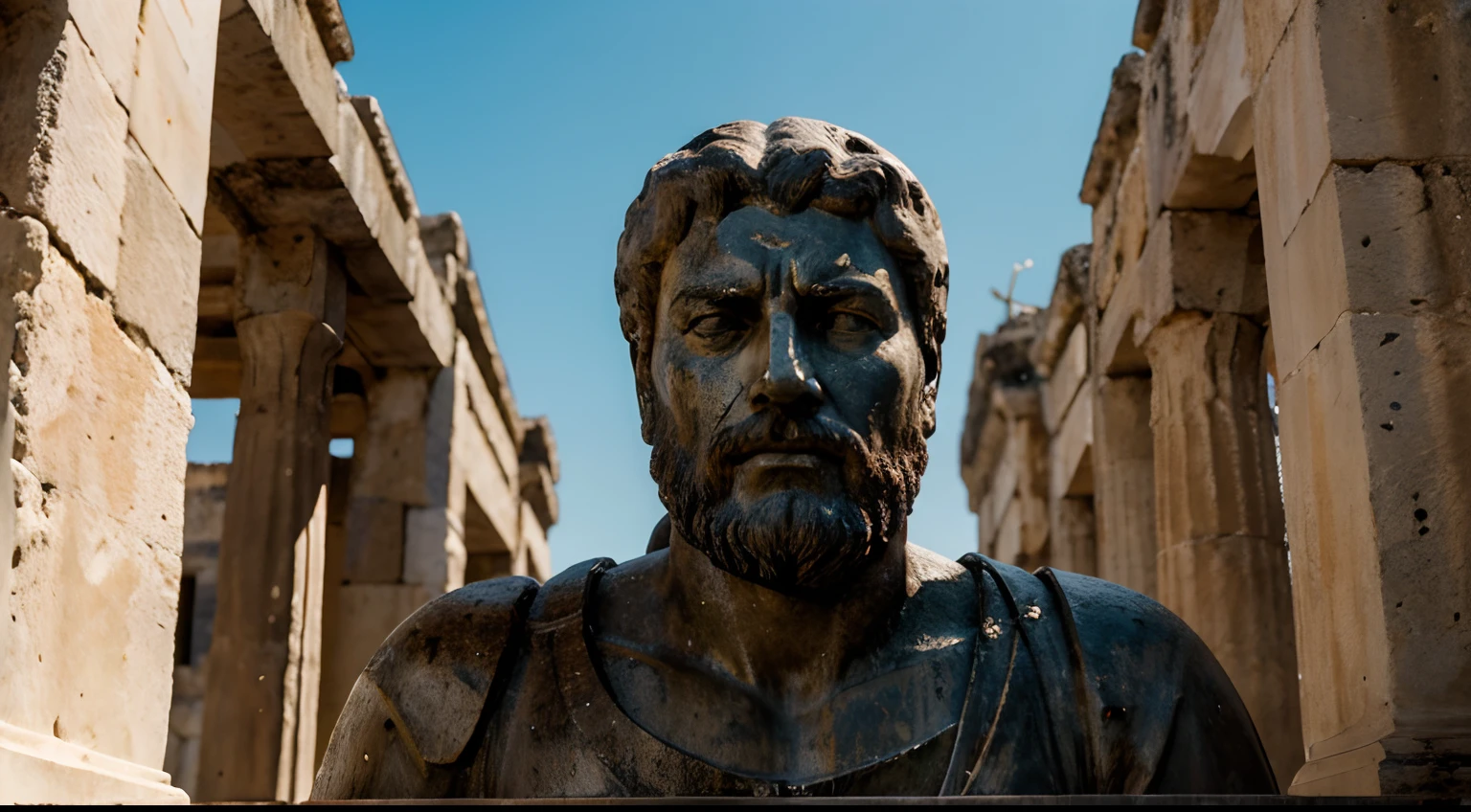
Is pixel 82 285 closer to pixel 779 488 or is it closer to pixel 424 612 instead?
pixel 424 612

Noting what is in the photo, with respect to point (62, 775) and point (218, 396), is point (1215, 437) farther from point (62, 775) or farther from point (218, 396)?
point (218, 396)

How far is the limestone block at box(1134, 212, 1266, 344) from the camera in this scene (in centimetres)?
916

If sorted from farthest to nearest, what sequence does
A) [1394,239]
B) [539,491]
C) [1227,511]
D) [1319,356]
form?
[539,491], [1227,511], [1319,356], [1394,239]

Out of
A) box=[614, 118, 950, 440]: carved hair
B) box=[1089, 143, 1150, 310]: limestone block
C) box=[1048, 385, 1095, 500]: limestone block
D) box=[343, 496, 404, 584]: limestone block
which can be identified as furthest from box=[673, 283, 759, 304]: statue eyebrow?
box=[1048, 385, 1095, 500]: limestone block

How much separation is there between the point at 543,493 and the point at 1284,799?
51.0ft

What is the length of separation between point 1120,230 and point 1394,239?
19.1 feet

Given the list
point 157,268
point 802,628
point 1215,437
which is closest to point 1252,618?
point 1215,437

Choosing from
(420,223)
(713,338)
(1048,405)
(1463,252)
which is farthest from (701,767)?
(1048,405)

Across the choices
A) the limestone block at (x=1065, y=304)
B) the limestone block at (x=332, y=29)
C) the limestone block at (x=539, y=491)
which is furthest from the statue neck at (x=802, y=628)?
the limestone block at (x=539, y=491)

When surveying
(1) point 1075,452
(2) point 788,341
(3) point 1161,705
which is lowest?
(3) point 1161,705

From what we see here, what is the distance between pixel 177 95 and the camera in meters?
5.90

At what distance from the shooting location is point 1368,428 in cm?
490

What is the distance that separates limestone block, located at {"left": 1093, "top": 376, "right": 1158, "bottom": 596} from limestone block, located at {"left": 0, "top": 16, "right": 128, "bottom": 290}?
25.4ft

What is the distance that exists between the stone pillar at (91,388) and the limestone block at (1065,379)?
8431 millimetres
